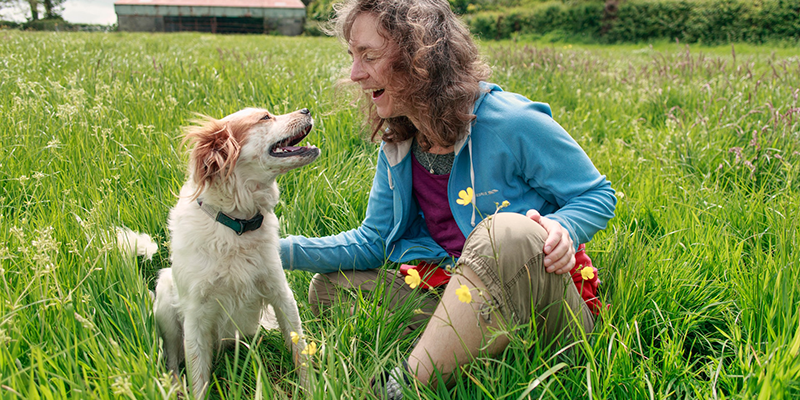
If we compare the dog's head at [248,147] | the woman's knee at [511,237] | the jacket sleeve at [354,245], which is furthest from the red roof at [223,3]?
the woman's knee at [511,237]

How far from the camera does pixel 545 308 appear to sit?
1.49m

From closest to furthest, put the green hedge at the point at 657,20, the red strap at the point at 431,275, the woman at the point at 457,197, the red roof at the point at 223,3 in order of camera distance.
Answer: the woman at the point at 457,197, the red strap at the point at 431,275, the green hedge at the point at 657,20, the red roof at the point at 223,3

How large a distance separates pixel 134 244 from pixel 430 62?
1460 mm

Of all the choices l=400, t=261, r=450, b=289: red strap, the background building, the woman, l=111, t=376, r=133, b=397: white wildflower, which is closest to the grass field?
l=111, t=376, r=133, b=397: white wildflower

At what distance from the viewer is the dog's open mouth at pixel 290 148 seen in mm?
1895

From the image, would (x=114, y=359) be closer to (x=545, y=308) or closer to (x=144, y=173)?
(x=545, y=308)

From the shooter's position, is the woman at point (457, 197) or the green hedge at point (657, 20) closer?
the woman at point (457, 197)

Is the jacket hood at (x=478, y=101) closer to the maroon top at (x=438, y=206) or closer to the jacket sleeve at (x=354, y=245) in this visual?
the maroon top at (x=438, y=206)

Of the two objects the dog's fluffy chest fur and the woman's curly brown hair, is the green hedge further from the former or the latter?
the dog's fluffy chest fur

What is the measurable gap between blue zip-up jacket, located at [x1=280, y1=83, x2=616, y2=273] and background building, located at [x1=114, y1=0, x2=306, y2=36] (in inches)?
1673

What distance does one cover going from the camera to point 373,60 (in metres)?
1.98

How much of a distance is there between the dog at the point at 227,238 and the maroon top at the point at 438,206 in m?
0.54

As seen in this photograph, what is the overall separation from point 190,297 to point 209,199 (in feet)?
1.22

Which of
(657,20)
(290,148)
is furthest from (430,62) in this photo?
(657,20)
